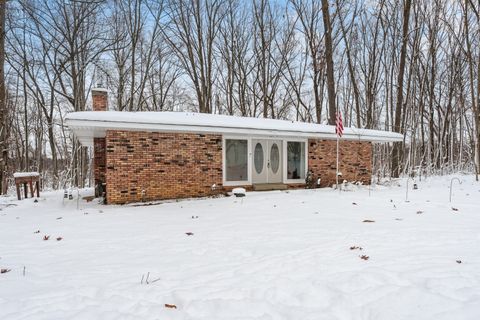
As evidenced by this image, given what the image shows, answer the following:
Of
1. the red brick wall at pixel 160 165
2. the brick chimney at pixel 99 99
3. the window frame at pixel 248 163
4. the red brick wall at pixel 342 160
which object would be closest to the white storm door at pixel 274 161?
the window frame at pixel 248 163

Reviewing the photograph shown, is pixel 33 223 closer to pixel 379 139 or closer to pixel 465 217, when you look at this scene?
pixel 465 217

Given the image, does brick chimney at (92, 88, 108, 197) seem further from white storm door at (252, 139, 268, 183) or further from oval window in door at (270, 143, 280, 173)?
oval window in door at (270, 143, 280, 173)

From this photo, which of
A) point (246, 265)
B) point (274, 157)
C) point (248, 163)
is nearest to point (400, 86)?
point (274, 157)

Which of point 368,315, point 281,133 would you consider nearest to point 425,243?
point 368,315

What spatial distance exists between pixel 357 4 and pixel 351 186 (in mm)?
12477

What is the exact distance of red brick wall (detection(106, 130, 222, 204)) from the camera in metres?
7.72

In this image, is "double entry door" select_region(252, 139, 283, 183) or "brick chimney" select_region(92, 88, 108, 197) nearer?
"brick chimney" select_region(92, 88, 108, 197)

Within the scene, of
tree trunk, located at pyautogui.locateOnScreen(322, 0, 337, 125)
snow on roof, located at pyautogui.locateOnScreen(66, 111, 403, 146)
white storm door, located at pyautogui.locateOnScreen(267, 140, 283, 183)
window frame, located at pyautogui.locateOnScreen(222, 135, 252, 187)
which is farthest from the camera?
tree trunk, located at pyautogui.locateOnScreen(322, 0, 337, 125)

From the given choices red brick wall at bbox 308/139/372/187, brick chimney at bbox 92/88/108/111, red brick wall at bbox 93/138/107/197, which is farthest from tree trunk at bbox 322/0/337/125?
red brick wall at bbox 93/138/107/197

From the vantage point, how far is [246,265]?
321 centimetres

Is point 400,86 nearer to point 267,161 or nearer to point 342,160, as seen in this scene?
point 342,160

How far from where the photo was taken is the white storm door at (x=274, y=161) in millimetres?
10055

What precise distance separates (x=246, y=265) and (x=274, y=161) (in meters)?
7.10

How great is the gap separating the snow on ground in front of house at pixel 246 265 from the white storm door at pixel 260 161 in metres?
3.71
